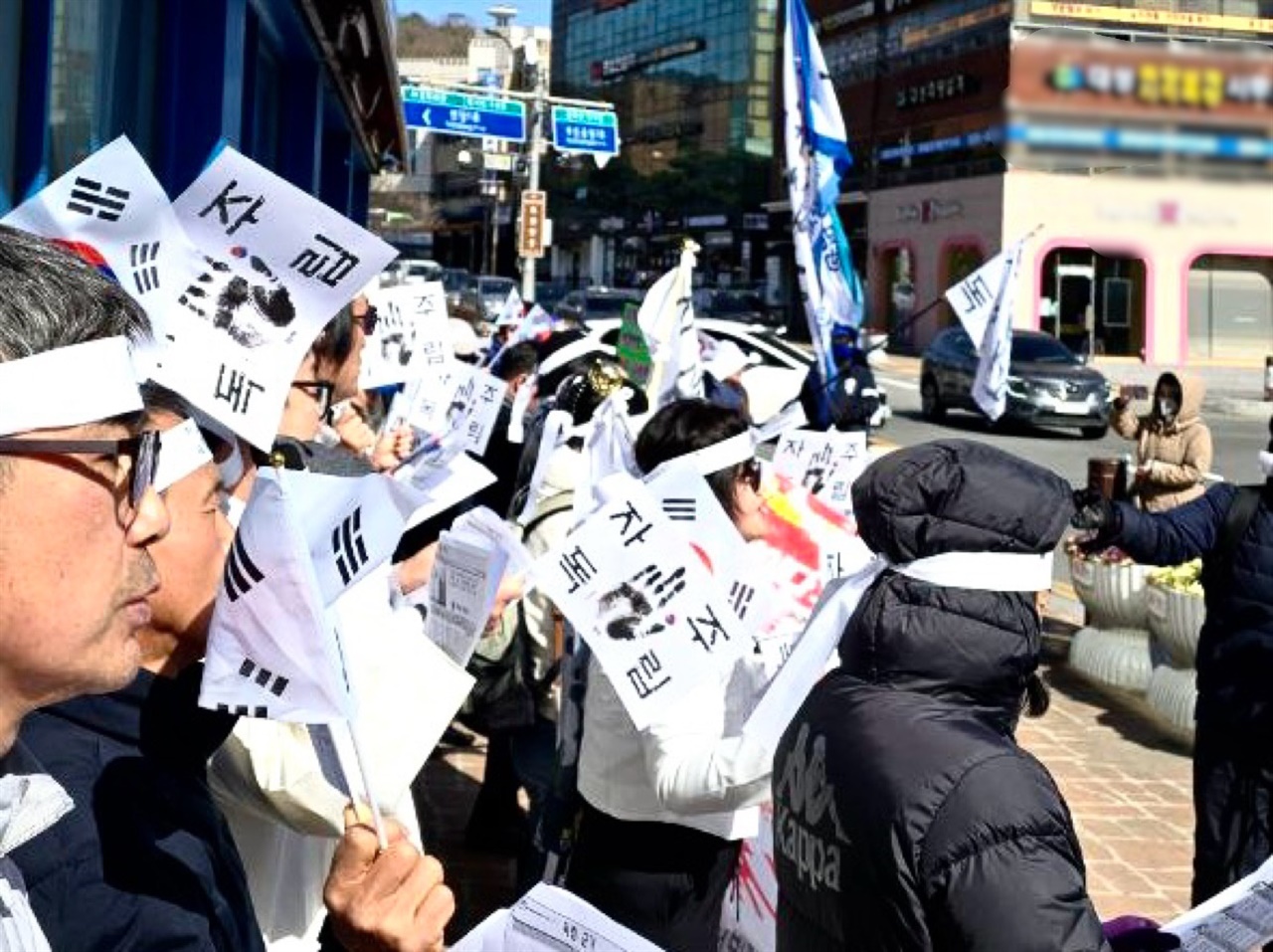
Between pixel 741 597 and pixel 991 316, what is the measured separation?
193 inches

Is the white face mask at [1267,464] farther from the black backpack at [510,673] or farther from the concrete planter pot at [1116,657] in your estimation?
the concrete planter pot at [1116,657]

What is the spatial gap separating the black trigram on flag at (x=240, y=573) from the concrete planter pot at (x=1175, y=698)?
642 cm

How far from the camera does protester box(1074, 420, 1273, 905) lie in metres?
4.39

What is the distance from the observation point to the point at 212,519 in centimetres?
219

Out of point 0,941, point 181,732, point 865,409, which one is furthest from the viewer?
point 865,409

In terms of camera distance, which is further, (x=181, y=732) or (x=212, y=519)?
(x=212, y=519)

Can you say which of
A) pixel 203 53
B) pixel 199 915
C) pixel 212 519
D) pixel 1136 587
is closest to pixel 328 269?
pixel 212 519

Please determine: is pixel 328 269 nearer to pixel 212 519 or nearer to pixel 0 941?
pixel 212 519

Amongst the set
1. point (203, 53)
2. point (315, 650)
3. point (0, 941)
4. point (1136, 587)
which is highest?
point (203, 53)

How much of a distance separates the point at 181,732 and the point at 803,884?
1.04m

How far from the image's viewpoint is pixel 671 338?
23.0 feet

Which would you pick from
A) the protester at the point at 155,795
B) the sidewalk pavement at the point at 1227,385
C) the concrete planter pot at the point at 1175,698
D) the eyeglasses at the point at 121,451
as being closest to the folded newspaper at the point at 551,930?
the protester at the point at 155,795

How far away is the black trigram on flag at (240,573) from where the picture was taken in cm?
176

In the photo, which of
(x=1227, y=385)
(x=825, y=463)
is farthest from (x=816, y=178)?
(x=1227, y=385)
